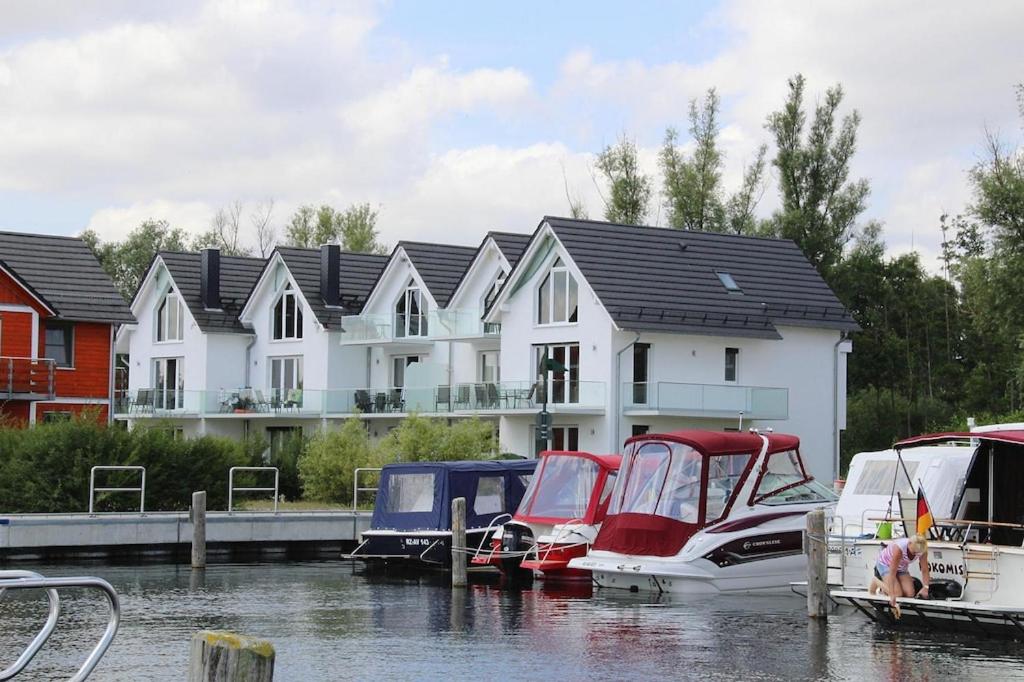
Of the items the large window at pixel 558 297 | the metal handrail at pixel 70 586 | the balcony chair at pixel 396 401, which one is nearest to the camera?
the metal handrail at pixel 70 586

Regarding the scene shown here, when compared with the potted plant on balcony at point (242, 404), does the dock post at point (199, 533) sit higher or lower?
lower

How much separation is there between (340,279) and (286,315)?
2.73 m

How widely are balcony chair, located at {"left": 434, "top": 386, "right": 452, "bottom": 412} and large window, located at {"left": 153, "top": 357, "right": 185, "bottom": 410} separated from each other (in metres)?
14.5

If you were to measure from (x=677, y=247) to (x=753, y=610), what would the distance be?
1330 inches

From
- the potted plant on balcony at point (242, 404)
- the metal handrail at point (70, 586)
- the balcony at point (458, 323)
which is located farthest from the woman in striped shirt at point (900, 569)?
the potted plant on balcony at point (242, 404)

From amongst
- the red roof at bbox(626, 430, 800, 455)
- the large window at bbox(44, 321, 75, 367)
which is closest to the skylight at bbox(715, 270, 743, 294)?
the large window at bbox(44, 321, 75, 367)

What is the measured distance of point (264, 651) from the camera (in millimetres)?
9523

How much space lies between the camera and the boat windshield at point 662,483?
29703mm

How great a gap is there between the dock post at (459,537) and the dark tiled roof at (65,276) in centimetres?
2693

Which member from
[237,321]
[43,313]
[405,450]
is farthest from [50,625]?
[237,321]

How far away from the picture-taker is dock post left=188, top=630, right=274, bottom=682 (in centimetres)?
948

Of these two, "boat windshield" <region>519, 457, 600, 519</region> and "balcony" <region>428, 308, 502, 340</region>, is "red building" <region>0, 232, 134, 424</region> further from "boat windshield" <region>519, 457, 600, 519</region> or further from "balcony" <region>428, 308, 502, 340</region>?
"boat windshield" <region>519, 457, 600, 519</region>

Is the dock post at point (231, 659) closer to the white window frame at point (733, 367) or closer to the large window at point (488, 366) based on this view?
the white window frame at point (733, 367)

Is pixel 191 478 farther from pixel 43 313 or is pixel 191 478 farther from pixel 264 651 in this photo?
pixel 264 651
